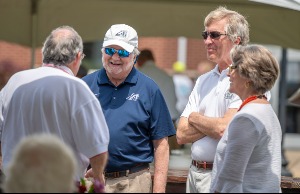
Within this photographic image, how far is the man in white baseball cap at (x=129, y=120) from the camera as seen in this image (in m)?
5.32

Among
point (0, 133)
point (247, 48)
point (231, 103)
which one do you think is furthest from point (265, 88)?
point (0, 133)

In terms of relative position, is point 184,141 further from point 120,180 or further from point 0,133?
point 0,133

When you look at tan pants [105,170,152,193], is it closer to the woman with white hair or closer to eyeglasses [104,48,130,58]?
eyeglasses [104,48,130,58]

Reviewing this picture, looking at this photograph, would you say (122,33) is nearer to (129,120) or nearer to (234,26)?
(129,120)

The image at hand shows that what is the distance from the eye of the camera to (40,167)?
311 centimetres

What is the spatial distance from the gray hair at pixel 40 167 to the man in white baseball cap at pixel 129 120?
7.05ft

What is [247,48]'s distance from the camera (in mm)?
4570

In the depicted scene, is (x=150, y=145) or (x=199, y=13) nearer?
(x=150, y=145)

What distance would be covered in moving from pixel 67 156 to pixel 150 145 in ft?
7.79

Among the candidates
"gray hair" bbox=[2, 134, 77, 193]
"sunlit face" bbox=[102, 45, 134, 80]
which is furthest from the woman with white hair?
"gray hair" bbox=[2, 134, 77, 193]

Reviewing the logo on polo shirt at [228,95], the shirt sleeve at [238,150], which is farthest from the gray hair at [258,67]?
the logo on polo shirt at [228,95]

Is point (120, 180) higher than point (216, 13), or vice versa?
point (216, 13)

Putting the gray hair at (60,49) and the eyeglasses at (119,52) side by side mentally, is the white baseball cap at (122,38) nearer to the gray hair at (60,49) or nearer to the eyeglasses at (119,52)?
the eyeglasses at (119,52)

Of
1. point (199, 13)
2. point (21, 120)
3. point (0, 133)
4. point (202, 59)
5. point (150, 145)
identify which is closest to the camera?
point (21, 120)
